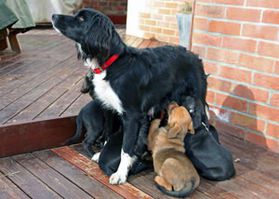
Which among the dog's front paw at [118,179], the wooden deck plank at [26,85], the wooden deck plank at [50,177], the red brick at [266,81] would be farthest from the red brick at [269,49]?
the wooden deck plank at [26,85]

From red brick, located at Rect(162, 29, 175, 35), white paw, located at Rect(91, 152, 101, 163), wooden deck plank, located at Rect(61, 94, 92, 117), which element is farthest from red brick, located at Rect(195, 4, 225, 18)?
red brick, located at Rect(162, 29, 175, 35)

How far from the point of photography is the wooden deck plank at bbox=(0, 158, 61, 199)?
8.11 feet

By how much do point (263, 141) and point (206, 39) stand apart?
1.07 m

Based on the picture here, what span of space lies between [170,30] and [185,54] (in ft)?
12.9

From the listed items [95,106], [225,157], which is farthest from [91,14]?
[225,157]

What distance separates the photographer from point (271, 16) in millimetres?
3037

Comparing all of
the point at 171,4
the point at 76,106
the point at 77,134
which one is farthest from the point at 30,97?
the point at 171,4

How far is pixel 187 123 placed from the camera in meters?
2.53

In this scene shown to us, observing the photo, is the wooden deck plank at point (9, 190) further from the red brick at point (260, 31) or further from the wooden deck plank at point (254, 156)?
the red brick at point (260, 31)

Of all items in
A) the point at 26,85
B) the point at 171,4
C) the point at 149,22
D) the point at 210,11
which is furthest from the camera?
the point at 149,22

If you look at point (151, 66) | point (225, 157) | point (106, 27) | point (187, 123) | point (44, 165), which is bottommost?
point (44, 165)

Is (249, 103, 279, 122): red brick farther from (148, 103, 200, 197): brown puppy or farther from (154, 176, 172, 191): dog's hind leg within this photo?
(154, 176, 172, 191): dog's hind leg

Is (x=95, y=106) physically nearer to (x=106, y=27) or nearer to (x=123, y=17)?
(x=106, y=27)

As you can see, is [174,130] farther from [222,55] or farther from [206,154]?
[222,55]
